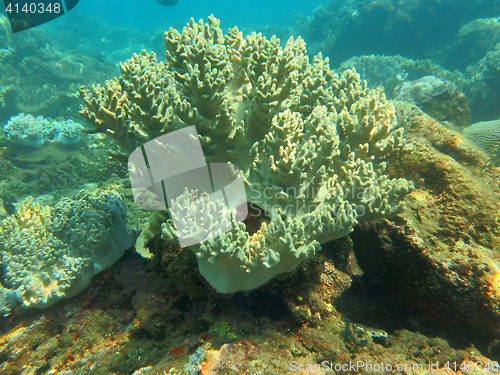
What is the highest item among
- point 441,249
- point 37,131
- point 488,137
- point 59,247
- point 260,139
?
point 37,131

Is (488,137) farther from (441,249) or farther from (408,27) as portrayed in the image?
(408,27)

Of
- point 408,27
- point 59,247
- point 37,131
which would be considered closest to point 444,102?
point 59,247

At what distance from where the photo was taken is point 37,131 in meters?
9.28

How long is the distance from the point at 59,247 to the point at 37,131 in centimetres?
930

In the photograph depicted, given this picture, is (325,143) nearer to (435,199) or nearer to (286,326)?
(435,199)

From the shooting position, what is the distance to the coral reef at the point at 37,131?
916 cm

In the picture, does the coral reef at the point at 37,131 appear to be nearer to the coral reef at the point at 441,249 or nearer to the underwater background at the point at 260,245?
the underwater background at the point at 260,245

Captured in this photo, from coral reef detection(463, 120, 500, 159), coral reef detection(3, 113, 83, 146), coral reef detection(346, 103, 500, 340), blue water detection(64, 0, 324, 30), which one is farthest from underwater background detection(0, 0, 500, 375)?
blue water detection(64, 0, 324, 30)

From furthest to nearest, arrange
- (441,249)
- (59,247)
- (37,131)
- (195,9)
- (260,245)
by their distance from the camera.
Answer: (195,9) < (37,131) < (59,247) < (441,249) < (260,245)

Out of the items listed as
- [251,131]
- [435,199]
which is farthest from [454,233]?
[251,131]

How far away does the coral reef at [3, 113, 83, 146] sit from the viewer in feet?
30.0

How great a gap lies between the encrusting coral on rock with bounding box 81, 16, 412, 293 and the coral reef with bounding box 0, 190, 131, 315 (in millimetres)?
951

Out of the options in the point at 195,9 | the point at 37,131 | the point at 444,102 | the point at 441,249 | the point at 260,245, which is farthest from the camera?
the point at 195,9

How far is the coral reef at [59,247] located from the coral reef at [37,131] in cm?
754
